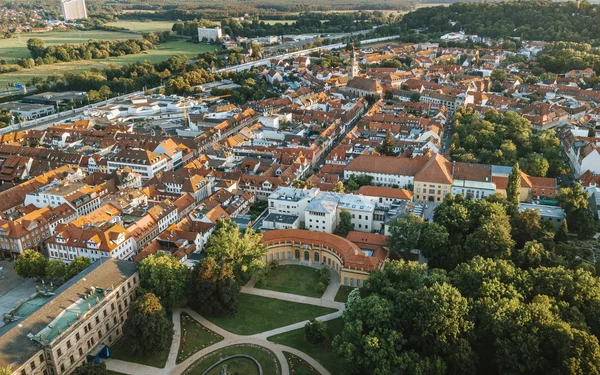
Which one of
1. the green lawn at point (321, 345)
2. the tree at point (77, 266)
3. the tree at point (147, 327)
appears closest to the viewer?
the tree at point (147, 327)

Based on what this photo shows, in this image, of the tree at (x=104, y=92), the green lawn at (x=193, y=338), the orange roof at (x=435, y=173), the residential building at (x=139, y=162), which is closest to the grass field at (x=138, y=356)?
the green lawn at (x=193, y=338)

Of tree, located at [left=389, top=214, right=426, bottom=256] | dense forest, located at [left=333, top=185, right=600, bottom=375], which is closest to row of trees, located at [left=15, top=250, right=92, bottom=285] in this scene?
dense forest, located at [left=333, top=185, right=600, bottom=375]

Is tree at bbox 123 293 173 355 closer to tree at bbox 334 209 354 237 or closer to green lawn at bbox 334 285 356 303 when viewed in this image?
green lawn at bbox 334 285 356 303

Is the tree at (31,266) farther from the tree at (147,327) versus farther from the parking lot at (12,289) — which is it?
the tree at (147,327)

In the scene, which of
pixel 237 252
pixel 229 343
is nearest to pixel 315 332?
pixel 229 343

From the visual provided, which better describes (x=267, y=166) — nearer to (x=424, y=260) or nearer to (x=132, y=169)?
(x=132, y=169)

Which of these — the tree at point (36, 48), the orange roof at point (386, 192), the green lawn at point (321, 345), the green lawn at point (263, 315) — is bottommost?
the green lawn at point (321, 345)

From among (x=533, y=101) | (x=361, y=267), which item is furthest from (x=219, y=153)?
(x=533, y=101)
